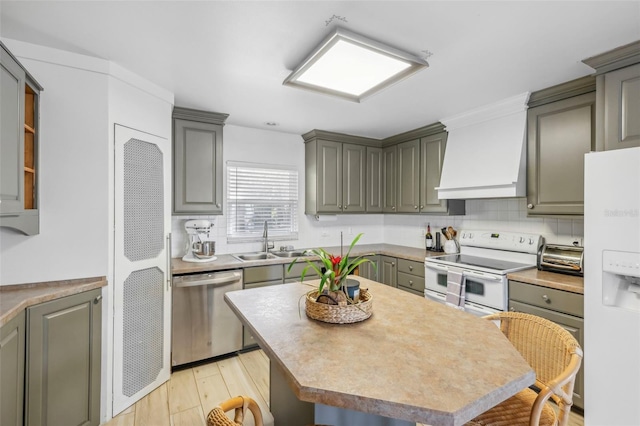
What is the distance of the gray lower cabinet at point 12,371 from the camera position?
1.37m

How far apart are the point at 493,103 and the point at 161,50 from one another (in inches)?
108

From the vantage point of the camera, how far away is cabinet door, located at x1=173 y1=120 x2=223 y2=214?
9.85 feet

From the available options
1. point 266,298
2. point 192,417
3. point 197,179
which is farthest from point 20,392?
point 197,179

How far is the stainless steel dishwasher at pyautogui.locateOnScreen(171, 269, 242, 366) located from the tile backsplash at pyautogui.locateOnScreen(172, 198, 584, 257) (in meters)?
0.67

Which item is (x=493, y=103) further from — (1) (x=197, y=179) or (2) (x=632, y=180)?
(1) (x=197, y=179)

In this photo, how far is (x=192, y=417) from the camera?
213cm

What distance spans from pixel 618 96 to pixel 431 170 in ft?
5.76

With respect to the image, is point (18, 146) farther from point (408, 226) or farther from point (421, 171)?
point (408, 226)

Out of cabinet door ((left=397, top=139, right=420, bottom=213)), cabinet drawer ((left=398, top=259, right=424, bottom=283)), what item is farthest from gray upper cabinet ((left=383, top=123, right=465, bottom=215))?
cabinet drawer ((left=398, top=259, right=424, bottom=283))

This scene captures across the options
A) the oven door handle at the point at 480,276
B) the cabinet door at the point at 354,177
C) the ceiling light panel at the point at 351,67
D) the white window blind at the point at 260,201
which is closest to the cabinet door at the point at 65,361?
the white window blind at the point at 260,201

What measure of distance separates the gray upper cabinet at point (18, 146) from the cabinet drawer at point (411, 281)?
3246mm

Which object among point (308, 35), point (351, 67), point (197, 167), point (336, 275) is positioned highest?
point (308, 35)

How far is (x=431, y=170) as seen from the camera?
141 inches

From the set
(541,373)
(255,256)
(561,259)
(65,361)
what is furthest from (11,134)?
(561,259)
